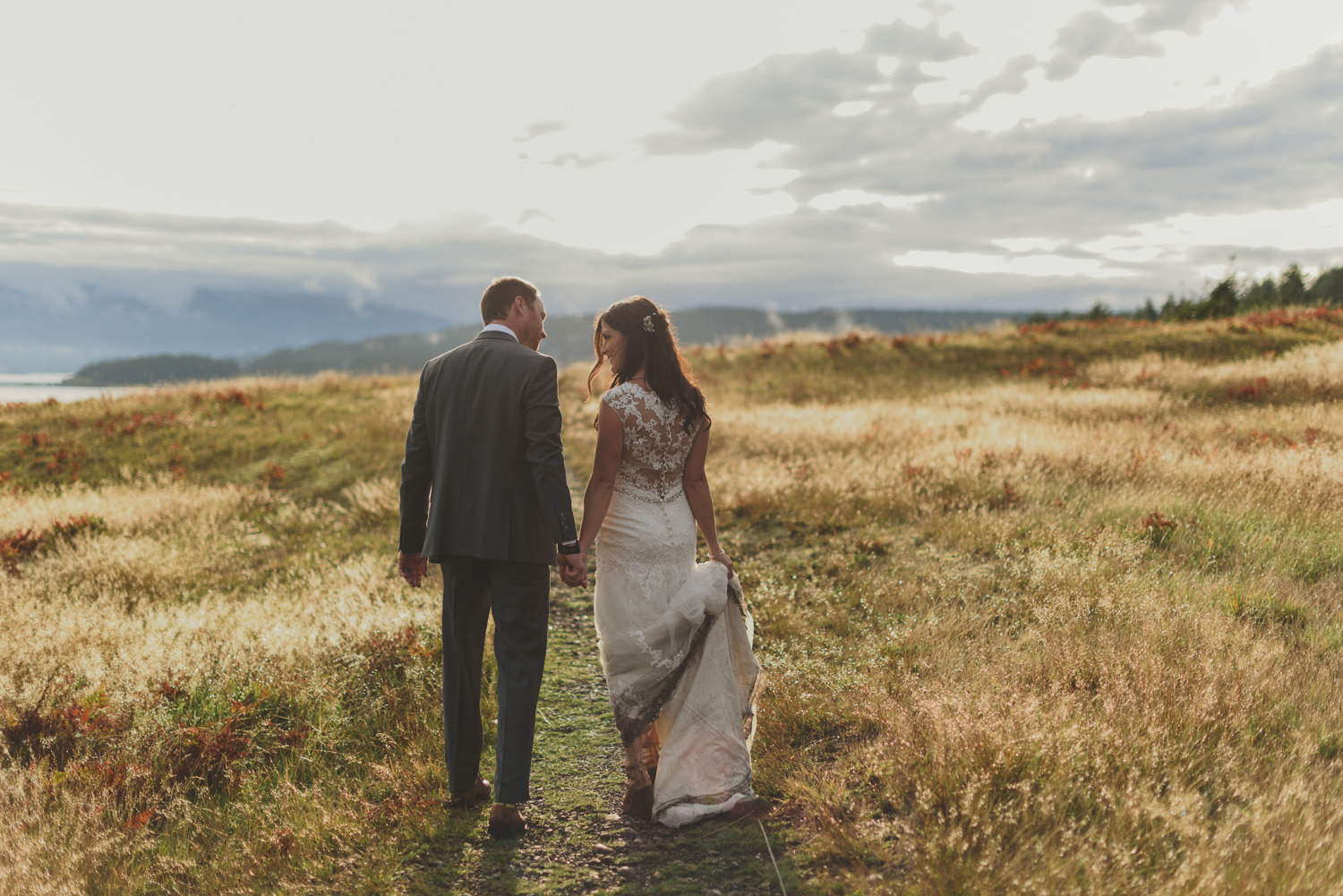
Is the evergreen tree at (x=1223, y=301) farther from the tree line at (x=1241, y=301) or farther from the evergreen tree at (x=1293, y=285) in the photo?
the evergreen tree at (x=1293, y=285)

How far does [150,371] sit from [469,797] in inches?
1054

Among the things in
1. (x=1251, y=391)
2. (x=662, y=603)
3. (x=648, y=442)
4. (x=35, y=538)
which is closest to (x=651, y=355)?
(x=648, y=442)

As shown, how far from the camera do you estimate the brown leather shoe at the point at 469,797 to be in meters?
4.31

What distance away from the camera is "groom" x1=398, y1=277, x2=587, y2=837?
4008mm

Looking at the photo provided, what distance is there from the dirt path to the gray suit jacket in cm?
159

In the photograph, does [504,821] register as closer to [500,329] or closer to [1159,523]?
[500,329]

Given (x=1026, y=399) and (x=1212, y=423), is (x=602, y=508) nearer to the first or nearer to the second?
(x=1212, y=423)

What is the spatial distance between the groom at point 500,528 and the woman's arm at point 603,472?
0.14m

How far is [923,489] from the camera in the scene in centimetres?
1020

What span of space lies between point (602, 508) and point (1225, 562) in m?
6.22

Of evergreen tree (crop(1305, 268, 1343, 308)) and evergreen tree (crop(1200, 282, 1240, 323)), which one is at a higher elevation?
evergreen tree (crop(1305, 268, 1343, 308))

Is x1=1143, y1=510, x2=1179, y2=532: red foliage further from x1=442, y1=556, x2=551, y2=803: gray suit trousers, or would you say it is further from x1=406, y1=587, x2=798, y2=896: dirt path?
x1=442, y1=556, x2=551, y2=803: gray suit trousers

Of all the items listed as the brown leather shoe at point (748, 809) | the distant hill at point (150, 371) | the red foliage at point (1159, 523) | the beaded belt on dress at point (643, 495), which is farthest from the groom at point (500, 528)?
the distant hill at point (150, 371)

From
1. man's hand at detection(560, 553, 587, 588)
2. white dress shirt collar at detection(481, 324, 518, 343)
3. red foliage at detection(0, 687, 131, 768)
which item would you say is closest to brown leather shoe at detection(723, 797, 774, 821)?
man's hand at detection(560, 553, 587, 588)
